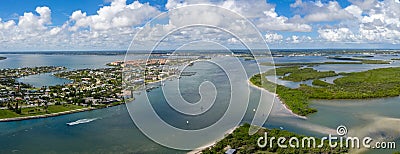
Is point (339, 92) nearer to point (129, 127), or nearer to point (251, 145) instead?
point (251, 145)

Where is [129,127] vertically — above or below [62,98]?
below

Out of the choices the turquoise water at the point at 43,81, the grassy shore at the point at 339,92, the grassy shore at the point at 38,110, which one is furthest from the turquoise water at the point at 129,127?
the turquoise water at the point at 43,81

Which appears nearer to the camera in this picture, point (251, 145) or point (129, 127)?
point (251, 145)

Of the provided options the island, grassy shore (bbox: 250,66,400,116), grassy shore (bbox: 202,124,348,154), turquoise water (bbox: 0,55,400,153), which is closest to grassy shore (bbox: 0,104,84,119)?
the island

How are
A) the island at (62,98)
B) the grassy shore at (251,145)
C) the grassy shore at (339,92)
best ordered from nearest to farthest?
the grassy shore at (251,145) < the island at (62,98) < the grassy shore at (339,92)

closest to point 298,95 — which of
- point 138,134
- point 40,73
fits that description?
point 138,134

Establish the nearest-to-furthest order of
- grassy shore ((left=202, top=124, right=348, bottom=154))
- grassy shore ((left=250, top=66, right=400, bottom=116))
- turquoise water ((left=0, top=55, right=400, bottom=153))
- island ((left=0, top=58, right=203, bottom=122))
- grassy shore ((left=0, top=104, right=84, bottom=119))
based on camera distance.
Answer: grassy shore ((left=202, top=124, right=348, bottom=154)) → turquoise water ((left=0, top=55, right=400, bottom=153)) → grassy shore ((left=0, top=104, right=84, bottom=119)) → island ((left=0, top=58, right=203, bottom=122)) → grassy shore ((left=250, top=66, right=400, bottom=116))

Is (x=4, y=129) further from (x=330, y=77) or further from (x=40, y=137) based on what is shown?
(x=330, y=77)

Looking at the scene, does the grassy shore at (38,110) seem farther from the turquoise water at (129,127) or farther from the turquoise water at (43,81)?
the turquoise water at (43,81)

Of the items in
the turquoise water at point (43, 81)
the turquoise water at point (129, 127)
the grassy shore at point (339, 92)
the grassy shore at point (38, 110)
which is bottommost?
the turquoise water at point (129, 127)

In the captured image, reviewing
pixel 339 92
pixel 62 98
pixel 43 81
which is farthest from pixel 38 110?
pixel 339 92

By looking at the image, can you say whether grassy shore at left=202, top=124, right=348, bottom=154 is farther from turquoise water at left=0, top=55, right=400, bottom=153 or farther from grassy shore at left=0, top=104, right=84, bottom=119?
grassy shore at left=0, top=104, right=84, bottom=119

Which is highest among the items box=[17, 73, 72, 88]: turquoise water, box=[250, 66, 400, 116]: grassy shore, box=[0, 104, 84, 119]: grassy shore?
box=[17, 73, 72, 88]: turquoise water

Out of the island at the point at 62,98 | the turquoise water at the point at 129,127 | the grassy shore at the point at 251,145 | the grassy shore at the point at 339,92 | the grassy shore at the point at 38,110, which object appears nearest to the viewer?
the grassy shore at the point at 251,145
